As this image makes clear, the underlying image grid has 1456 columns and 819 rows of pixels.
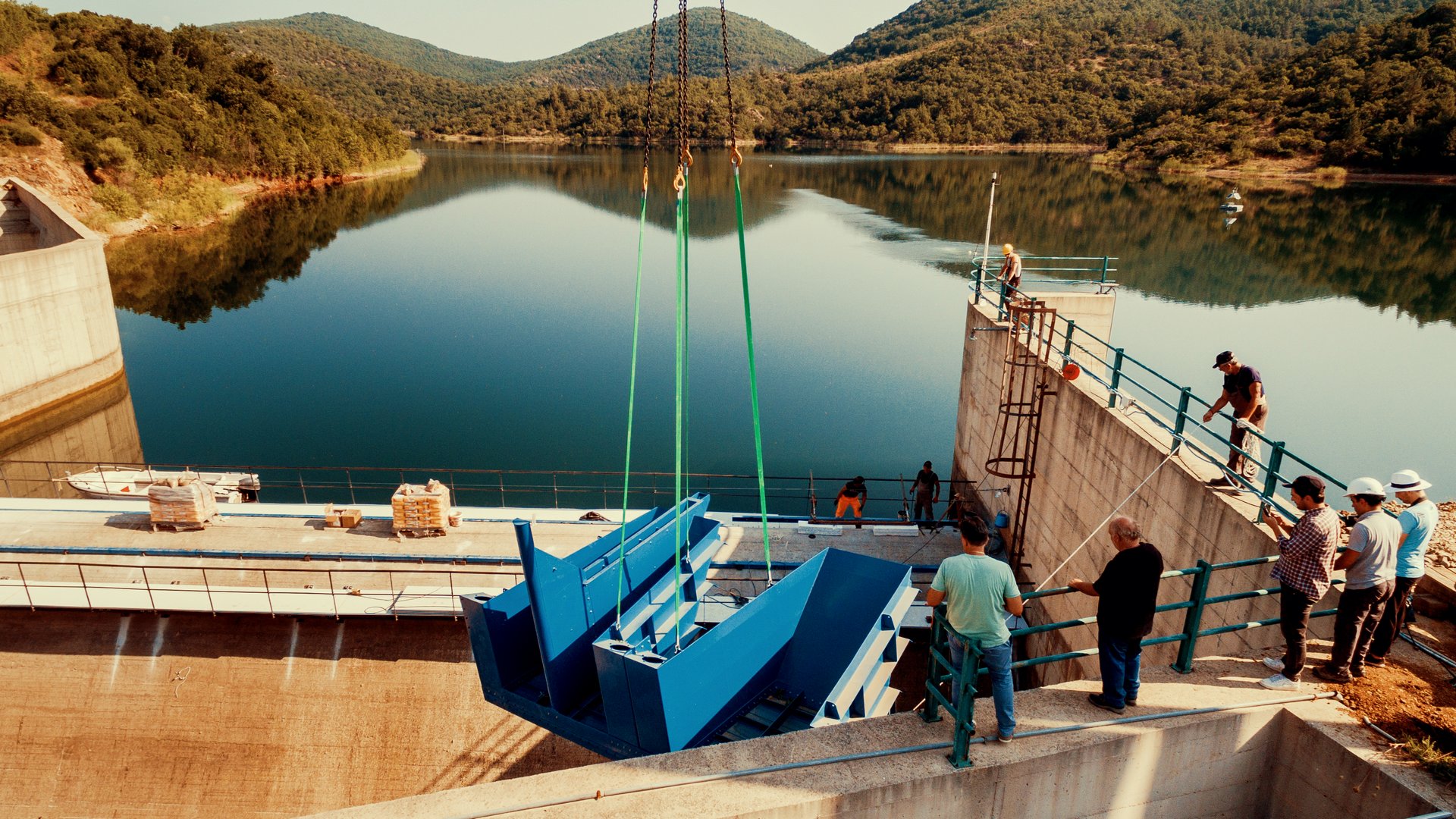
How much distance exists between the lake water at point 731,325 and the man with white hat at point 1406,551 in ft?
40.8

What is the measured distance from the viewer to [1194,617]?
17.9 ft

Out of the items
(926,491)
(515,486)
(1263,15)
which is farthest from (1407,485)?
(1263,15)

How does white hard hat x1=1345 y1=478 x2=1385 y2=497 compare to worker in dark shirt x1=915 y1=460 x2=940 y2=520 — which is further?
worker in dark shirt x1=915 y1=460 x2=940 y2=520

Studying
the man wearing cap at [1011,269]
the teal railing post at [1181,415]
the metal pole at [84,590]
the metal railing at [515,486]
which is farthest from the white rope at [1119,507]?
the metal pole at [84,590]

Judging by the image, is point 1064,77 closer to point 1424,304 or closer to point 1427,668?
point 1424,304

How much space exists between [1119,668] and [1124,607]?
50 cm

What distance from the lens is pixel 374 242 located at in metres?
54.0

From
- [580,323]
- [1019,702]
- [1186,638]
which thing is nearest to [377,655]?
[1019,702]

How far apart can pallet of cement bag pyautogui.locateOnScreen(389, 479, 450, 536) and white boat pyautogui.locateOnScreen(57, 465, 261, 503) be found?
17.3 ft

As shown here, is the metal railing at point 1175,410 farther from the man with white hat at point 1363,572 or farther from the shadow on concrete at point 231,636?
the shadow on concrete at point 231,636

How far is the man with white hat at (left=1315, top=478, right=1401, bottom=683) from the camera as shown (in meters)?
5.16

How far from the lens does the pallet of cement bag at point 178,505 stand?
1327 centimetres

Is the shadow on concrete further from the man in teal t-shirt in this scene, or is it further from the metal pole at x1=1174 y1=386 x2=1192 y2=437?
the metal pole at x1=1174 y1=386 x2=1192 y2=437

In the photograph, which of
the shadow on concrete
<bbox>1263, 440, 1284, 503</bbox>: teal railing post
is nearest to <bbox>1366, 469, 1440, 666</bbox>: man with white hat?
<bbox>1263, 440, 1284, 503</bbox>: teal railing post
